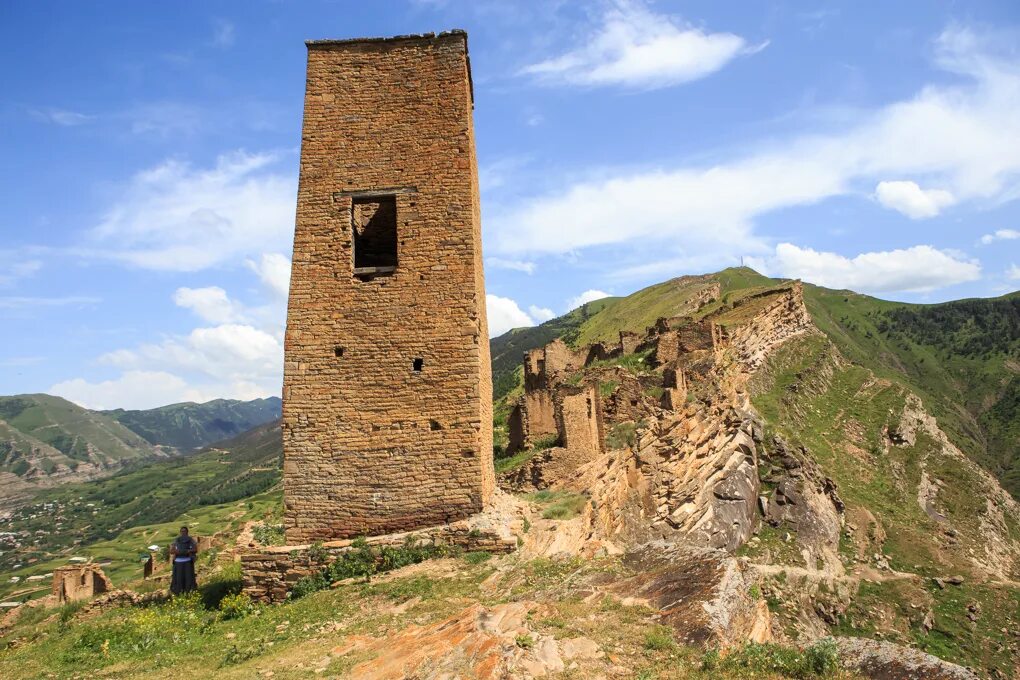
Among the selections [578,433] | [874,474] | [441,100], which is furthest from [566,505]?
[874,474]

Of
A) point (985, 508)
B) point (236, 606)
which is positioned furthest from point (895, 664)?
point (985, 508)

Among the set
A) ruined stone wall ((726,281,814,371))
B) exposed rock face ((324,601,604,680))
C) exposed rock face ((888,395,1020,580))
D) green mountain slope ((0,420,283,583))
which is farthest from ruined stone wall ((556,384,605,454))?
green mountain slope ((0,420,283,583))

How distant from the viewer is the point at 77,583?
663 inches

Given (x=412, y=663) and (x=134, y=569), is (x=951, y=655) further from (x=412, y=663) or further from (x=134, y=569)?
(x=134, y=569)

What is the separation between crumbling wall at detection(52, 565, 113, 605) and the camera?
1661 centimetres

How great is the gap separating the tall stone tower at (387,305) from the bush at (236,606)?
107 centimetres

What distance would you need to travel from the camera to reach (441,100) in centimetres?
1038

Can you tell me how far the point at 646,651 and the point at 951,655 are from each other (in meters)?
15.6

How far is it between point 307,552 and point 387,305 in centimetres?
388

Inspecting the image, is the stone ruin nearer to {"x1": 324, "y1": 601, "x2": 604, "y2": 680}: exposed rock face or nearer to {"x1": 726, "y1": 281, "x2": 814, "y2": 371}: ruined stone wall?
{"x1": 324, "y1": 601, "x2": 604, "y2": 680}: exposed rock face

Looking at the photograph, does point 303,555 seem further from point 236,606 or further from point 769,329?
point 769,329

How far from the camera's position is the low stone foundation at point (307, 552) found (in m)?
8.85

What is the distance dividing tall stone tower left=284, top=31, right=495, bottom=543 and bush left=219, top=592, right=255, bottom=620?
1.07 meters

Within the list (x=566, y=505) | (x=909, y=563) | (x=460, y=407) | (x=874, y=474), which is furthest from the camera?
(x=874, y=474)
